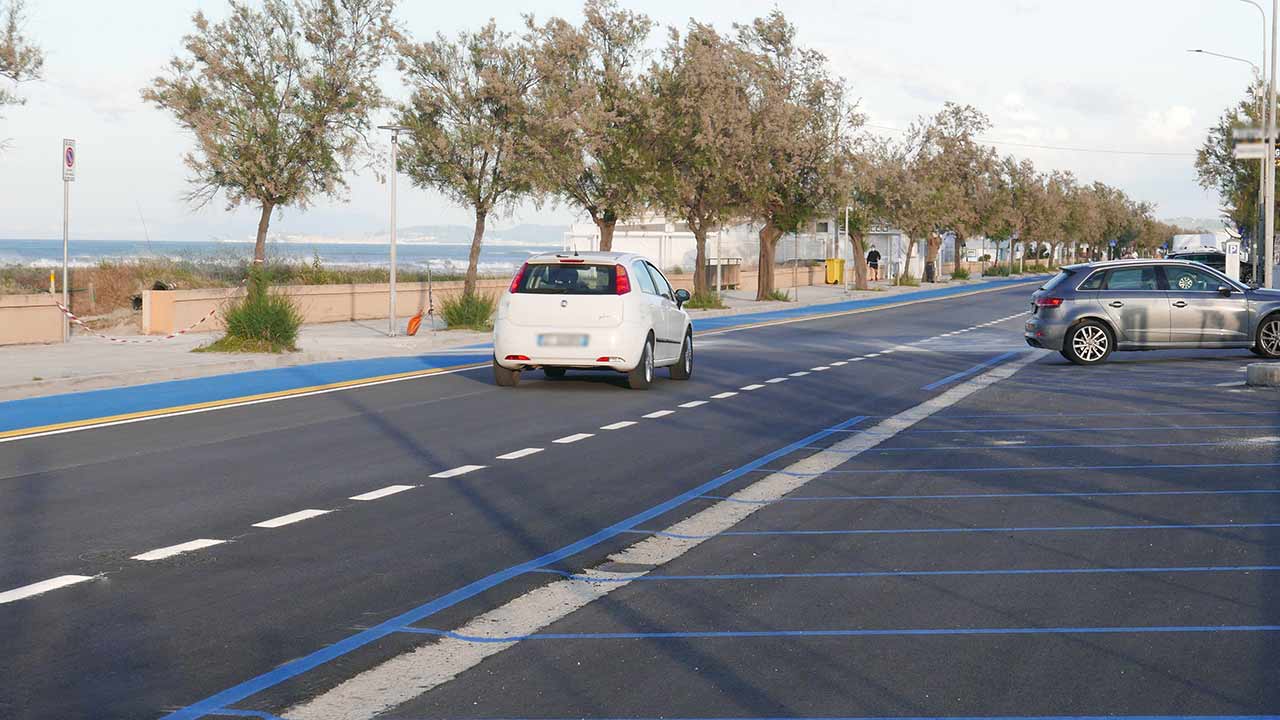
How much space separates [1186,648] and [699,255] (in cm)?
4224

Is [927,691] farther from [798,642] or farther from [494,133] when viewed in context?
[494,133]

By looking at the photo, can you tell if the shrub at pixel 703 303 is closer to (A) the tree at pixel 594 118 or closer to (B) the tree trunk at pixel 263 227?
(A) the tree at pixel 594 118

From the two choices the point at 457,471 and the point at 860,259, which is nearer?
the point at 457,471

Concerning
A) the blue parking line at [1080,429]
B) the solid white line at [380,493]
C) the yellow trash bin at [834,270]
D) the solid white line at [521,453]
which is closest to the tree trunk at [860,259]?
the yellow trash bin at [834,270]

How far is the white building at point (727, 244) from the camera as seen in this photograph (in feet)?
236

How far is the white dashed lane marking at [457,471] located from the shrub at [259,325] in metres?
12.8

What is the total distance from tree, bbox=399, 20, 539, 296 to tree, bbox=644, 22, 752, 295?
6.69 m

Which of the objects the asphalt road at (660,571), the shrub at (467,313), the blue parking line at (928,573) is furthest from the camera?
the shrub at (467,313)

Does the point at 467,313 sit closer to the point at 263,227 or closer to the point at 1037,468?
the point at 263,227

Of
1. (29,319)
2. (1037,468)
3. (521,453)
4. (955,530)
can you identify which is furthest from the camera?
(29,319)

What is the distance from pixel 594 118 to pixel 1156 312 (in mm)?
20745

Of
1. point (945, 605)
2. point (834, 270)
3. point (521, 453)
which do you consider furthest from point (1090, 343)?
point (834, 270)

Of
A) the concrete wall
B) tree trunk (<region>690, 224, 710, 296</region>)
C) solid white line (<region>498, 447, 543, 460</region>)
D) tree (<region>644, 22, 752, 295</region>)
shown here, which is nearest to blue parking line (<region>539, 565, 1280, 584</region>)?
solid white line (<region>498, 447, 543, 460</region>)

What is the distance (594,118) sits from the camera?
39.4m
